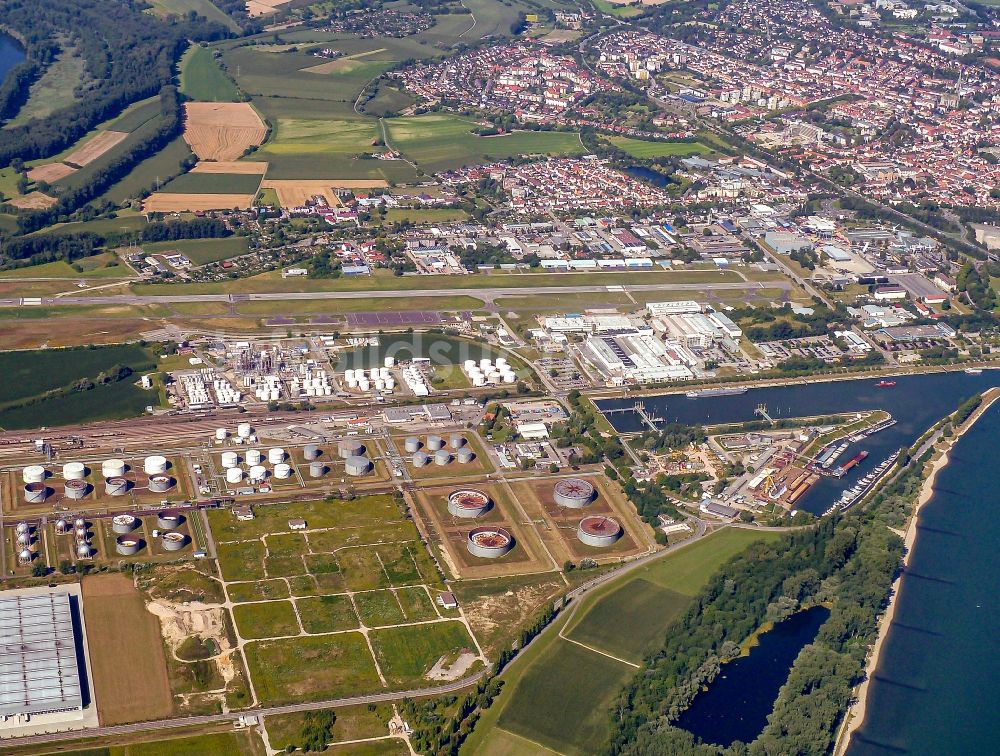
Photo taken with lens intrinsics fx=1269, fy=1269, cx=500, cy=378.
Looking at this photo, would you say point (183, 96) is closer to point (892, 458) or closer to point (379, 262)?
point (379, 262)

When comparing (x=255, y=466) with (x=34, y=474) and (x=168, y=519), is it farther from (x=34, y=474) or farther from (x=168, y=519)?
(x=34, y=474)

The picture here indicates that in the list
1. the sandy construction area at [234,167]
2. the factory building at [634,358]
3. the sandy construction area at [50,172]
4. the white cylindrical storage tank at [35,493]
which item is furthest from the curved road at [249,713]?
the sandy construction area at [234,167]

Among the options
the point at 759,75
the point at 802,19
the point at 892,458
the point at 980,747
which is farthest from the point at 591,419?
the point at 802,19

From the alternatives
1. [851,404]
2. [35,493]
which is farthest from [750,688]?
[35,493]

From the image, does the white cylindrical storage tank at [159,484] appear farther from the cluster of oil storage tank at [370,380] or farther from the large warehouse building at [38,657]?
the cluster of oil storage tank at [370,380]

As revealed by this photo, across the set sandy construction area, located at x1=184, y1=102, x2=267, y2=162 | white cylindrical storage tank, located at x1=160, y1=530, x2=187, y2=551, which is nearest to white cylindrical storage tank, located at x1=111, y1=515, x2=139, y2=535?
white cylindrical storage tank, located at x1=160, y1=530, x2=187, y2=551

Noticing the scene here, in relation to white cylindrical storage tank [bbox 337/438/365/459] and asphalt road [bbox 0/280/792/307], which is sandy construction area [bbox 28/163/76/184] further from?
white cylindrical storage tank [bbox 337/438/365/459]
